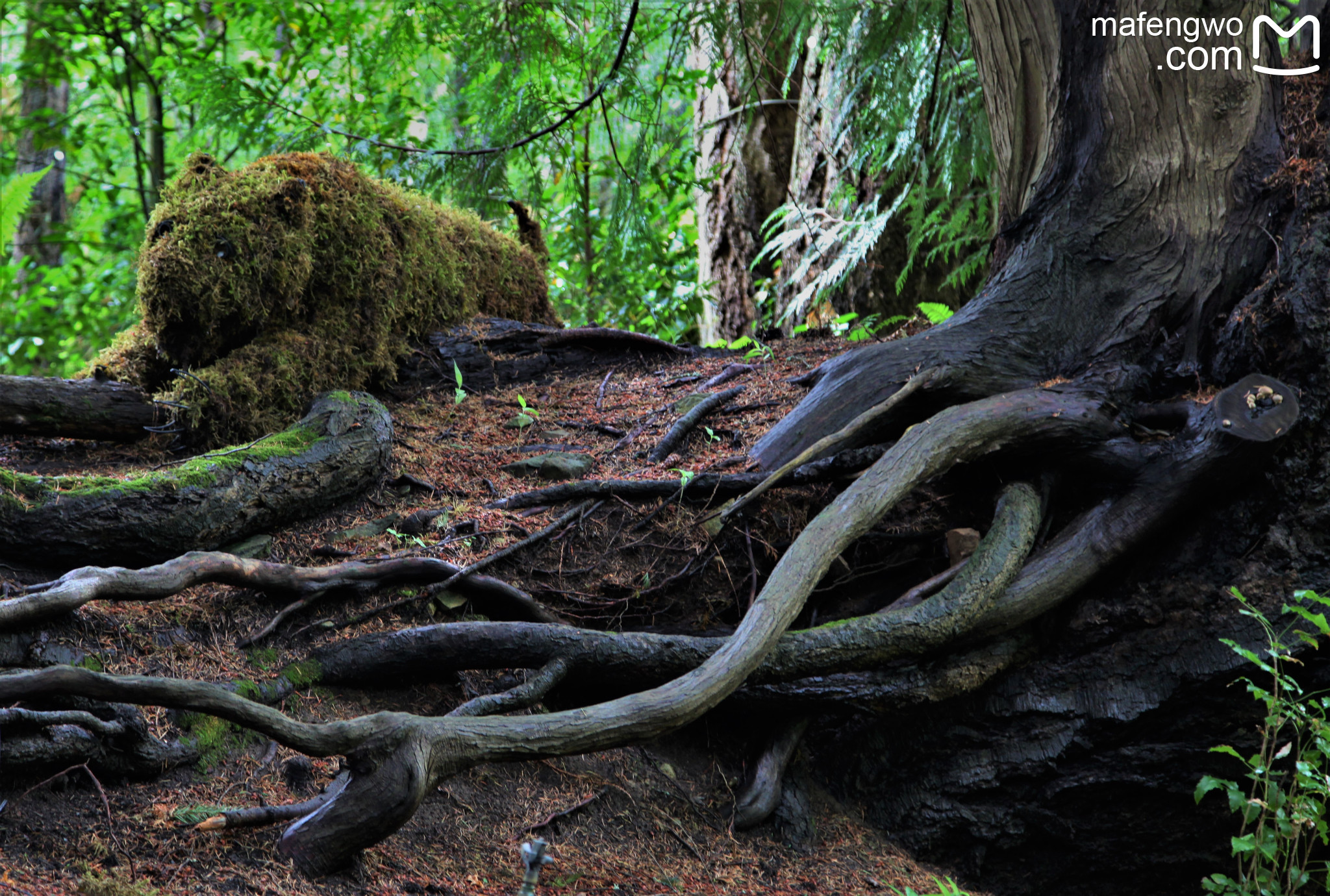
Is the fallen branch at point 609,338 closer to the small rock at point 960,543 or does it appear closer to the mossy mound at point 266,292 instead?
the mossy mound at point 266,292

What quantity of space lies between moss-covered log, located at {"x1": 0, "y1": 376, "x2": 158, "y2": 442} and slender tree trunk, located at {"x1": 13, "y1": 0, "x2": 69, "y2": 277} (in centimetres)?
661

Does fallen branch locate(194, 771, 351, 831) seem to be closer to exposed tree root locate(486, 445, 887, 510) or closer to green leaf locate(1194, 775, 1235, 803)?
exposed tree root locate(486, 445, 887, 510)

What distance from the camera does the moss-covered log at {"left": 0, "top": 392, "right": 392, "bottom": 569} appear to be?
3.65m

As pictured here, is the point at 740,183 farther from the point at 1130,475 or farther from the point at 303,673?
the point at 303,673

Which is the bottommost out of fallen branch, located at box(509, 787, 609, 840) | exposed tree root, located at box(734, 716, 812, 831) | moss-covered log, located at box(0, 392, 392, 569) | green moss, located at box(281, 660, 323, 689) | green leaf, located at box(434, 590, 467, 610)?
exposed tree root, located at box(734, 716, 812, 831)

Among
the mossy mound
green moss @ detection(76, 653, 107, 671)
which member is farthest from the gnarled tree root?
the mossy mound

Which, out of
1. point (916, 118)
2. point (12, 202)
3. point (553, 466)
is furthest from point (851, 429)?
point (12, 202)

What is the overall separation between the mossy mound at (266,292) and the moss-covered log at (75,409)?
0.17 metres

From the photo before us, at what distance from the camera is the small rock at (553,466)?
5.06 metres

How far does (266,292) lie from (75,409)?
3.99 feet

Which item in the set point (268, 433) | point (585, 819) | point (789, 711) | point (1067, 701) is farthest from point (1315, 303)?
point (268, 433)

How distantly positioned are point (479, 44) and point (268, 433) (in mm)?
2926

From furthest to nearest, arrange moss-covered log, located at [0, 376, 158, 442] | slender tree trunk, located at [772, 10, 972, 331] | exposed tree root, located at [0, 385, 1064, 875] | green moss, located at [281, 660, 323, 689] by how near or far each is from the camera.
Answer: slender tree trunk, located at [772, 10, 972, 331]
moss-covered log, located at [0, 376, 158, 442]
green moss, located at [281, 660, 323, 689]
exposed tree root, located at [0, 385, 1064, 875]

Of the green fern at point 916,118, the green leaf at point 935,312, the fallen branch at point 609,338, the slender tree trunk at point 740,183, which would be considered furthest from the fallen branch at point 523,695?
the slender tree trunk at point 740,183
